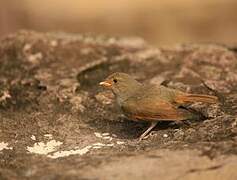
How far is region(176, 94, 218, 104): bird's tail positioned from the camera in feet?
14.7

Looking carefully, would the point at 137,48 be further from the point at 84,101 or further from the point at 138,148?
the point at 138,148

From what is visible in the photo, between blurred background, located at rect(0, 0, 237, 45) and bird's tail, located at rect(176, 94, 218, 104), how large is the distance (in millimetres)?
5367

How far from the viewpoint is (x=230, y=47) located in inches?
250

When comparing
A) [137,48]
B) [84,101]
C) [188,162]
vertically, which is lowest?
[188,162]

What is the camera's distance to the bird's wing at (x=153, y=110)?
443cm

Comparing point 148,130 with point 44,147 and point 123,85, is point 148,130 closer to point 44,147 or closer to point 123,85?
point 123,85

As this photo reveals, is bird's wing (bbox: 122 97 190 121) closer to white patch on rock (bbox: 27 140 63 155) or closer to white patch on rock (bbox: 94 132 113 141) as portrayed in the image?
white patch on rock (bbox: 94 132 113 141)

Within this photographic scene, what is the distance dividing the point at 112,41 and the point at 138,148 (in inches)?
103

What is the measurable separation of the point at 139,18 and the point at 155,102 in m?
5.87

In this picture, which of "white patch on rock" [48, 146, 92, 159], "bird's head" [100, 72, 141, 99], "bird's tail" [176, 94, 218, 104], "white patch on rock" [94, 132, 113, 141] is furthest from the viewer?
"bird's head" [100, 72, 141, 99]

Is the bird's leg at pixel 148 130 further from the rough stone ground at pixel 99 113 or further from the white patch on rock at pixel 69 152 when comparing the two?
the white patch on rock at pixel 69 152

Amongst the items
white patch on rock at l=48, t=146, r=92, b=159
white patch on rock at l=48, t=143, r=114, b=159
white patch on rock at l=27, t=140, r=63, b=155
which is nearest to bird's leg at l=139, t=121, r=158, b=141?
white patch on rock at l=48, t=143, r=114, b=159

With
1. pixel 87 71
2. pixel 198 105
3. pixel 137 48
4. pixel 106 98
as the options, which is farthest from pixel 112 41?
pixel 198 105

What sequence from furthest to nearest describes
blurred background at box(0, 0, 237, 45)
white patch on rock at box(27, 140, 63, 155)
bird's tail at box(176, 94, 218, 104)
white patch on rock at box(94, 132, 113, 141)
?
blurred background at box(0, 0, 237, 45) < white patch on rock at box(94, 132, 113, 141) < bird's tail at box(176, 94, 218, 104) < white patch on rock at box(27, 140, 63, 155)
